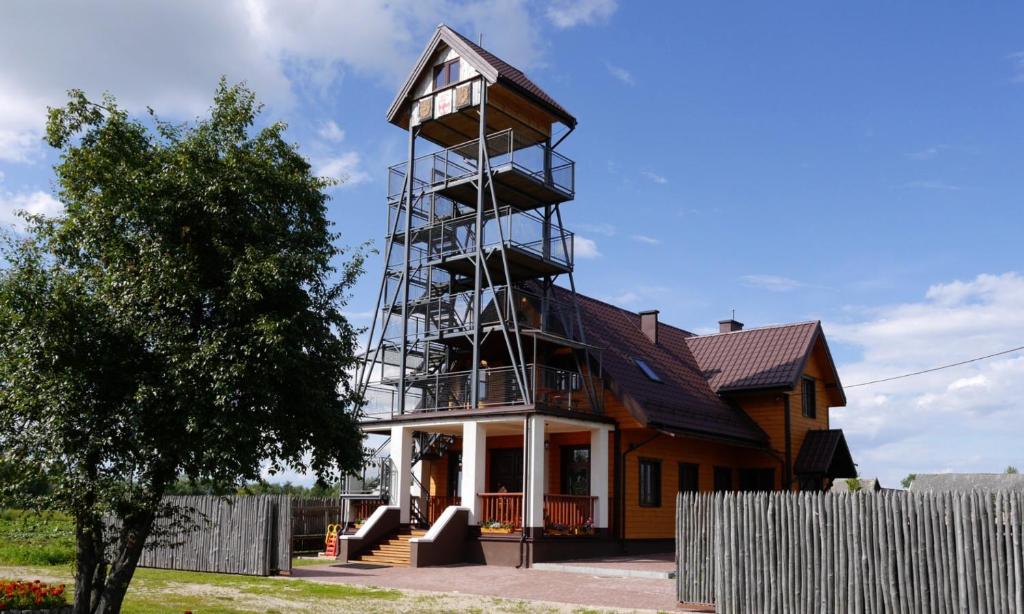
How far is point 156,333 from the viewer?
9.85 m

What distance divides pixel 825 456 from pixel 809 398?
9.00 feet

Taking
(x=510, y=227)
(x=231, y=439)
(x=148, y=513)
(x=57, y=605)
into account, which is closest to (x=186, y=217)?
(x=231, y=439)

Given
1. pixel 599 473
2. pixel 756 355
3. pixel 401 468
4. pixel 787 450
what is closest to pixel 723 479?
pixel 787 450

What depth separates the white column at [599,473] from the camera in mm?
24234

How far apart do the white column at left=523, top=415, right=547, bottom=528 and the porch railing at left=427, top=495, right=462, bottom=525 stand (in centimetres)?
390

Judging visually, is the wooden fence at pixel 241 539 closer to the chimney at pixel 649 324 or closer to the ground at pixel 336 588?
the ground at pixel 336 588

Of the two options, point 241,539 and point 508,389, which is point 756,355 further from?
point 241,539

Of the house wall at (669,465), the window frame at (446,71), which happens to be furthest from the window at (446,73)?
the house wall at (669,465)

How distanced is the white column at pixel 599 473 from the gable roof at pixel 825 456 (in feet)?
26.8

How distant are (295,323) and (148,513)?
2625mm

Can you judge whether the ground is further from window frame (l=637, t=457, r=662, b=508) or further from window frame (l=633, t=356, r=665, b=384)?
window frame (l=633, t=356, r=665, b=384)

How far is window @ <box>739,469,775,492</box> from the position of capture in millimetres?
29812

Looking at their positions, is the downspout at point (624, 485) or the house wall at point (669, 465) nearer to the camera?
the downspout at point (624, 485)

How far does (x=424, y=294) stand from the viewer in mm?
26641
